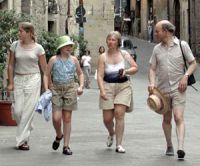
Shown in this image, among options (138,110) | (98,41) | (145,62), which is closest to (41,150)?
(138,110)

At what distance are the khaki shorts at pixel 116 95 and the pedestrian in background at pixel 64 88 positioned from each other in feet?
1.32

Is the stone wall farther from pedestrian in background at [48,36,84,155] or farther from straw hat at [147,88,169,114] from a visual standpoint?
straw hat at [147,88,169,114]

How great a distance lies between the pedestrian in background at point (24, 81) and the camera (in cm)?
998

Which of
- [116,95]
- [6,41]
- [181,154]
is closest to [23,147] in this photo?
[116,95]

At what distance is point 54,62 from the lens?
384 inches

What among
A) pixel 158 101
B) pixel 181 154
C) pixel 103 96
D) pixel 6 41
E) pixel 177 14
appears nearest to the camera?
pixel 181 154

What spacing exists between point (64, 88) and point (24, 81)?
2.31 feet

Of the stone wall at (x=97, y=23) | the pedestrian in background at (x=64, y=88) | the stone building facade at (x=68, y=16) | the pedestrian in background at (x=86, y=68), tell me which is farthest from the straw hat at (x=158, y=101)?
the stone wall at (x=97, y=23)

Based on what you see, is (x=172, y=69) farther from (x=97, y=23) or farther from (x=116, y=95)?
(x=97, y=23)

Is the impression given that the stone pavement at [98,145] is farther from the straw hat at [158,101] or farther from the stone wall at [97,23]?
the stone wall at [97,23]

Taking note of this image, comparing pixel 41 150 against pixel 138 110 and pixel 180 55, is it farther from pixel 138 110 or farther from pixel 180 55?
pixel 138 110

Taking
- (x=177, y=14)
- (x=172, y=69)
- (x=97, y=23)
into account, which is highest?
(x=177, y=14)

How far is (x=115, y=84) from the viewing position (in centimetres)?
977

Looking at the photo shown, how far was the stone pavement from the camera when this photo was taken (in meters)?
9.03
